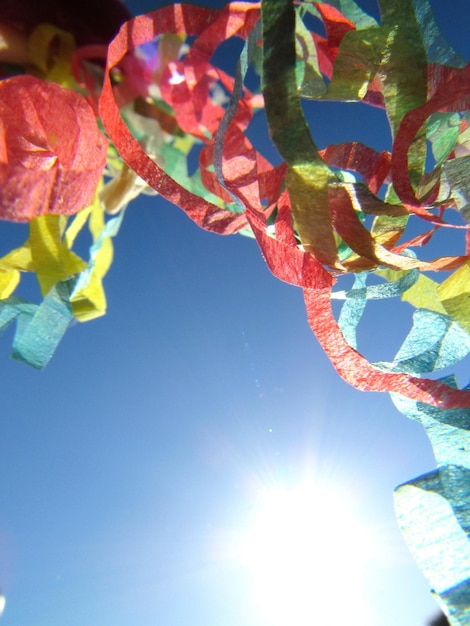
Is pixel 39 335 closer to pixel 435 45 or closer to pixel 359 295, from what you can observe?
pixel 359 295

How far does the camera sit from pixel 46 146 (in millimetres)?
606

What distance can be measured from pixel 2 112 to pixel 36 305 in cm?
23

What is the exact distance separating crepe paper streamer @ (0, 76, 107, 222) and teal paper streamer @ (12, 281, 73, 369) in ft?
0.43

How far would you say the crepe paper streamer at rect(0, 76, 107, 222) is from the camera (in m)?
0.58

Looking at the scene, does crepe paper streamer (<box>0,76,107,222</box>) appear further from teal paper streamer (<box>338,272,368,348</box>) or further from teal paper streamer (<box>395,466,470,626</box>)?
teal paper streamer (<box>395,466,470,626</box>)

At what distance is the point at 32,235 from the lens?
2.16ft

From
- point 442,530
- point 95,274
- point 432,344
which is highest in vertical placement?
point 95,274

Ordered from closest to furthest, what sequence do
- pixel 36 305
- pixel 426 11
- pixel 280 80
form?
pixel 280 80 → pixel 426 11 → pixel 36 305

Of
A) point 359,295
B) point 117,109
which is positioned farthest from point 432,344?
point 117,109

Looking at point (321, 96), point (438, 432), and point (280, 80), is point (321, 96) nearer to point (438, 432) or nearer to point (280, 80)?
point (280, 80)

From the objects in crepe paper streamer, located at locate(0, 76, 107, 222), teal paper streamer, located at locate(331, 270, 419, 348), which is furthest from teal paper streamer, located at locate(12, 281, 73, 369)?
teal paper streamer, located at locate(331, 270, 419, 348)

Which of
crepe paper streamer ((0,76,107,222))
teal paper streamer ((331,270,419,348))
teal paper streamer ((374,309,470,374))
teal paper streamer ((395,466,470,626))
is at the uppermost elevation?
crepe paper streamer ((0,76,107,222))

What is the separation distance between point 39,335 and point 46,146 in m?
0.24

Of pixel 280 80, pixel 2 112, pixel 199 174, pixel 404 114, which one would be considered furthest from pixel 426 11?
pixel 2 112
